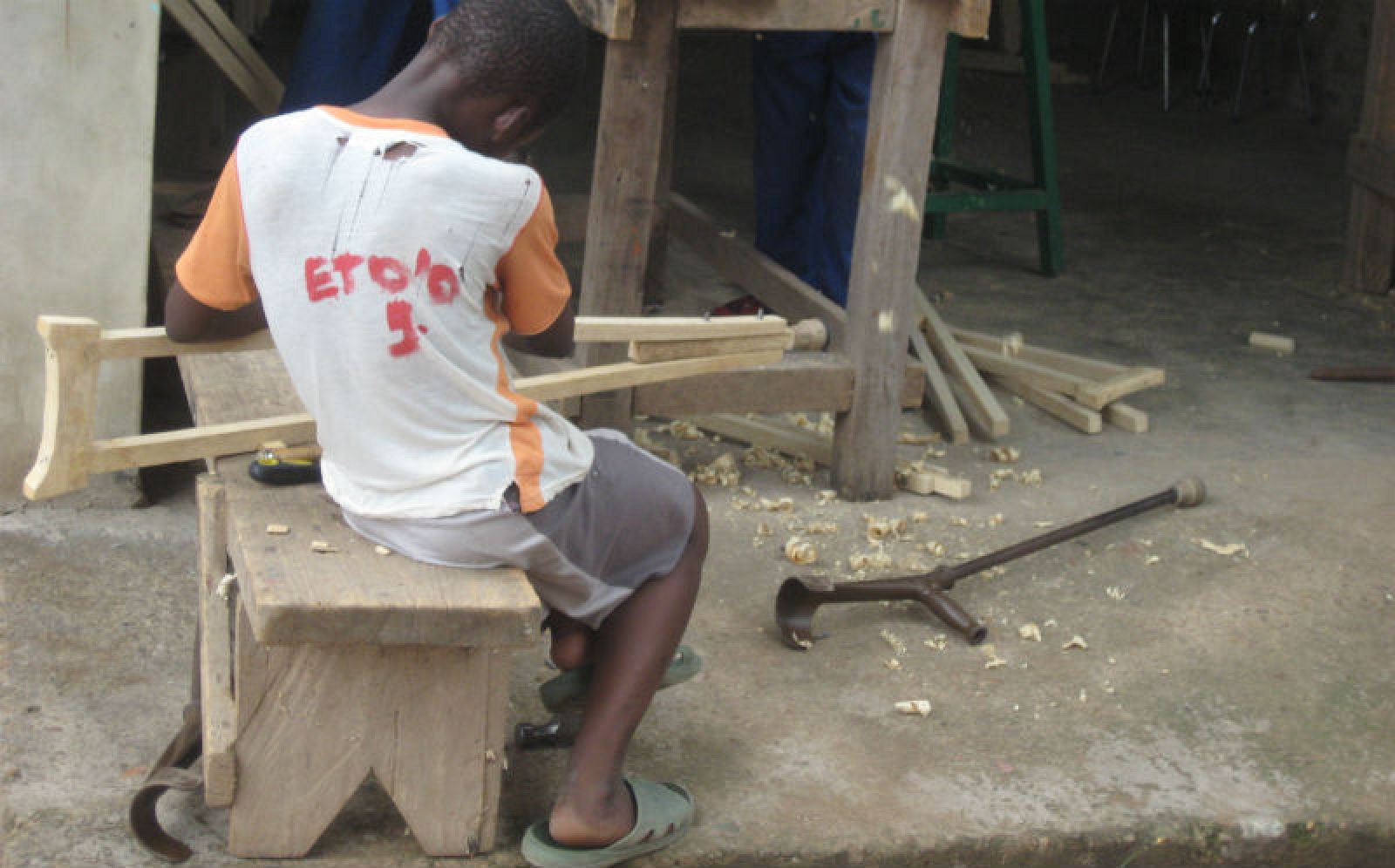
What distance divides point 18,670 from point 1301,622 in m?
2.48

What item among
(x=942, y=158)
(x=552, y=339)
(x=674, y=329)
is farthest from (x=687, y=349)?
(x=942, y=158)

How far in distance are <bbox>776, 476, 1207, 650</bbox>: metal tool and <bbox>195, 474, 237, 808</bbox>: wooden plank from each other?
1079 millimetres

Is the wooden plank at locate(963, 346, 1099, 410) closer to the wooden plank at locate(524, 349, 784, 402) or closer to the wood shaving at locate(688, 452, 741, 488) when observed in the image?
the wood shaving at locate(688, 452, 741, 488)

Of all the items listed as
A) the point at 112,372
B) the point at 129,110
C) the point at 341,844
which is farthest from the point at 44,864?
the point at 129,110

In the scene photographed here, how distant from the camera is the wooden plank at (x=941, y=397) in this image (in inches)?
169

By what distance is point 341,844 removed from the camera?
233cm

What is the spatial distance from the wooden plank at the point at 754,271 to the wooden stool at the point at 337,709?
184 cm

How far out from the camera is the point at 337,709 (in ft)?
7.24

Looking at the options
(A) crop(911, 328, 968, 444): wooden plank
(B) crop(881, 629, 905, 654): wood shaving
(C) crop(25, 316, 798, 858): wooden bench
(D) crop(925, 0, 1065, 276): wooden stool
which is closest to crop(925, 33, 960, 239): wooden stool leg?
(D) crop(925, 0, 1065, 276): wooden stool

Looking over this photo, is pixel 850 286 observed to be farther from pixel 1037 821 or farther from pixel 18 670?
pixel 18 670

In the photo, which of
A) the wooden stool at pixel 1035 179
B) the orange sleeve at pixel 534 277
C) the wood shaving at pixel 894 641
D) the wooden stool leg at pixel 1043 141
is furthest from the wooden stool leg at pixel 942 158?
the orange sleeve at pixel 534 277

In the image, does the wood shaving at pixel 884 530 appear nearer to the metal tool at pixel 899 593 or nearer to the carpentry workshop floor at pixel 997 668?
the carpentry workshop floor at pixel 997 668

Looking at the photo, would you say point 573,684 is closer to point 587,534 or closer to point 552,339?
point 587,534

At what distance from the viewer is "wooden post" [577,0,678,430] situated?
340cm
